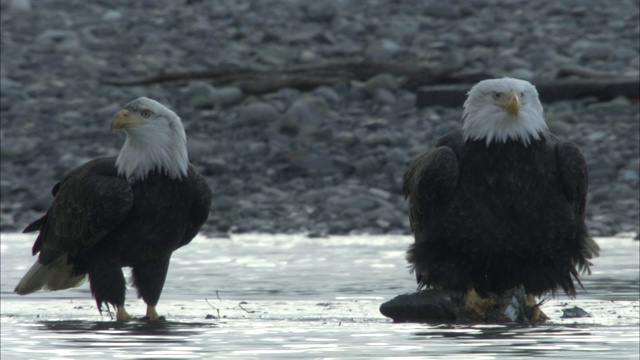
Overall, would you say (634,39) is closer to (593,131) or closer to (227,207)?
(593,131)

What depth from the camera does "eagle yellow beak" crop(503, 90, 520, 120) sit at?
30.4 feet

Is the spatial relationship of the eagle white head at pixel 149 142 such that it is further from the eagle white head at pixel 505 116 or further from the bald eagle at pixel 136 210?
the eagle white head at pixel 505 116

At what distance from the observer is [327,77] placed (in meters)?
19.5

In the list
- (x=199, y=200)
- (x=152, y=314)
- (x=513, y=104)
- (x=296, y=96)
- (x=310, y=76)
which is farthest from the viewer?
(x=310, y=76)

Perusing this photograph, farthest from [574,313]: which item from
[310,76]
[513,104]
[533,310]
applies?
[310,76]

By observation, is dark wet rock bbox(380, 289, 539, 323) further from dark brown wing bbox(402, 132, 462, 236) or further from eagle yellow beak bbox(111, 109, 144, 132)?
eagle yellow beak bbox(111, 109, 144, 132)

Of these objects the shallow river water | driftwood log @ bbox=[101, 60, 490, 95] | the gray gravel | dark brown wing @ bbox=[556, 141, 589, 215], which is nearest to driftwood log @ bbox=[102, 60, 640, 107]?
driftwood log @ bbox=[101, 60, 490, 95]

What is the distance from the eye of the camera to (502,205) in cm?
934

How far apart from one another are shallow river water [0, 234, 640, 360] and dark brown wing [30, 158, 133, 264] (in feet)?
1.21

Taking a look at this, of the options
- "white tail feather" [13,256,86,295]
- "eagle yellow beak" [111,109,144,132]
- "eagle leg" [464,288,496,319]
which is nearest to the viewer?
"eagle leg" [464,288,496,319]

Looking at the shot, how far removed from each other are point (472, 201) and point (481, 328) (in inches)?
28.6

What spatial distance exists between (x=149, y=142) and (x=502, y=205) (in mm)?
2068

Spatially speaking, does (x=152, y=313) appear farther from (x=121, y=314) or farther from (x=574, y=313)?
(x=574, y=313)

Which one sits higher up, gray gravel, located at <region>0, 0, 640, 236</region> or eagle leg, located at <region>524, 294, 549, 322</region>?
gray gravel, located at <region>0, 0, 640, 236</region>
